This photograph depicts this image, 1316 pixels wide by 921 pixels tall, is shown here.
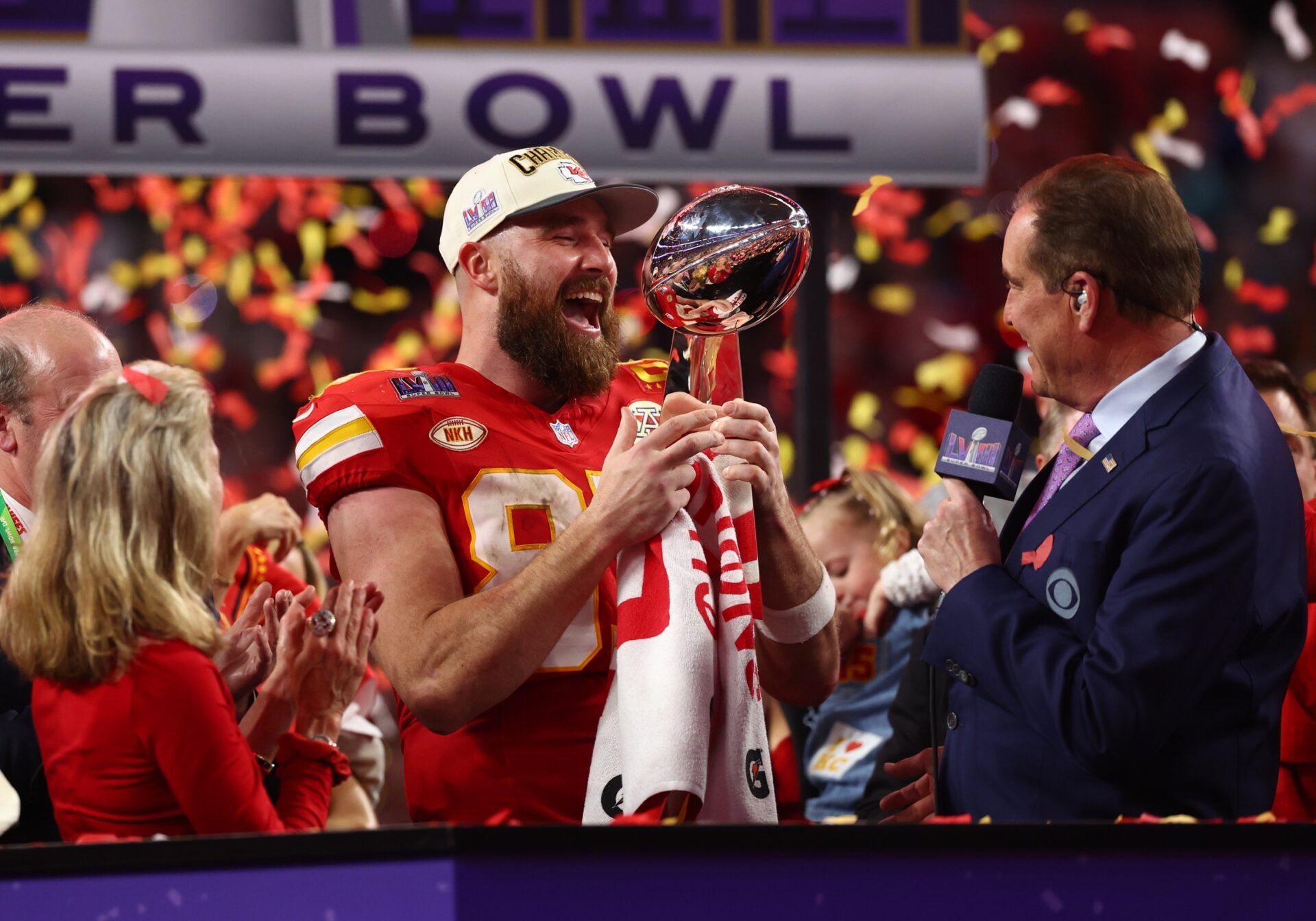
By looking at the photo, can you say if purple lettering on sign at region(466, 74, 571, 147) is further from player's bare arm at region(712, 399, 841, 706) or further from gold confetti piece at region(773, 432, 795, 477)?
player's bare arm at region(712, 399, 841, 706)

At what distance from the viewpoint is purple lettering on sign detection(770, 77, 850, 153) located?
4145mm

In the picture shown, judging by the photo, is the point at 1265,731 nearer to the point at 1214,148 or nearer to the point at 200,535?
the point at 200,535

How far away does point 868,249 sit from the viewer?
5.57m

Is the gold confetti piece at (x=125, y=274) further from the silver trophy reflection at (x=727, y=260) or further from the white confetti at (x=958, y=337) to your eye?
the silver trophy reflection at (x=727, y=260)

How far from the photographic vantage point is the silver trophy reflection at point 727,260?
2016mm

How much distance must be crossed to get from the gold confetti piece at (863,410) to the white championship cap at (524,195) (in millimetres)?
3058

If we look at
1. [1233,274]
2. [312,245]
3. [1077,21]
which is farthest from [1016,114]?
[312,245]

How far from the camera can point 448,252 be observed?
2.58 metres

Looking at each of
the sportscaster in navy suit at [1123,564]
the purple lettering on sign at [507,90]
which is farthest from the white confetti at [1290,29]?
the sportscaster in navy suit at [1123,564]

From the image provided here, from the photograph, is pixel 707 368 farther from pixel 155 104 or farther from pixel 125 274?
pixel 125 274

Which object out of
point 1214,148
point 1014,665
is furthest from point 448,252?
point 1214,148

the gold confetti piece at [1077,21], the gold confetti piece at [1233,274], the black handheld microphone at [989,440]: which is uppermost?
the black handheld microphone at [989,440]

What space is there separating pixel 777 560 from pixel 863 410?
3348 millimetres

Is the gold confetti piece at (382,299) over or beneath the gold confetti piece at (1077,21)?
beneath
